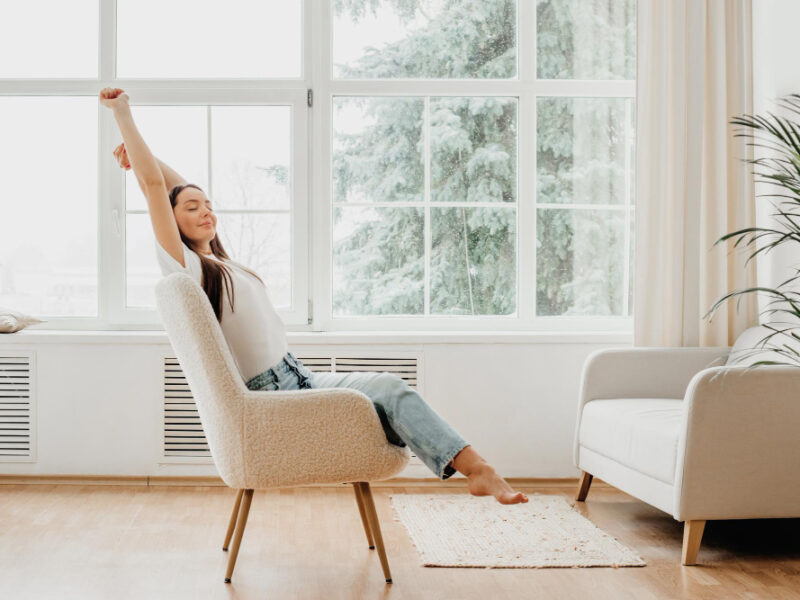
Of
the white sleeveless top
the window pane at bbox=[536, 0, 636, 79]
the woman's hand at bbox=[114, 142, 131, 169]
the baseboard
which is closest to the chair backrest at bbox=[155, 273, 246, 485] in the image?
the white sleeveless top

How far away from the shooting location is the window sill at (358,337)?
379 cm

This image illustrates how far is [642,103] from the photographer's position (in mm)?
3783

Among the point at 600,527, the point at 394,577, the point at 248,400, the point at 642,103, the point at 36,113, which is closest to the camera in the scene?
the point at 248,400

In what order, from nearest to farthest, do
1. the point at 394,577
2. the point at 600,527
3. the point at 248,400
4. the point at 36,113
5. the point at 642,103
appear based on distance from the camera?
the point at 248,400 < the point at 394,577 < the point at 600,527 < the point at 642,103 < the point at 36,113

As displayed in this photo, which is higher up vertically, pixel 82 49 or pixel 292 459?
pixel 82 49

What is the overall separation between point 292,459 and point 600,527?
127cm

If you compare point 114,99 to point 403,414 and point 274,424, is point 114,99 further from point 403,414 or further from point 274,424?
point 403,414

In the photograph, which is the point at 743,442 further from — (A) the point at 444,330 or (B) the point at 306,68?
(B) the point at 306,68

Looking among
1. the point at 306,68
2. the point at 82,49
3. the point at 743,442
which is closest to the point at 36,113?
the point at 82,49

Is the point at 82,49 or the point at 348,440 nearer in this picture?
the point at 348,440

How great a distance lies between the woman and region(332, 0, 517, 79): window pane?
144cm

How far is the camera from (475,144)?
13.2 ft

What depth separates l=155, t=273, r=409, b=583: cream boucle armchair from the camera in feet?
7.89

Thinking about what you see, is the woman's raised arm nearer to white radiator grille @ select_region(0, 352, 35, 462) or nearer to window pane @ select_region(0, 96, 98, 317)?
window pane @ select_region(0, 96, 98, 317)
